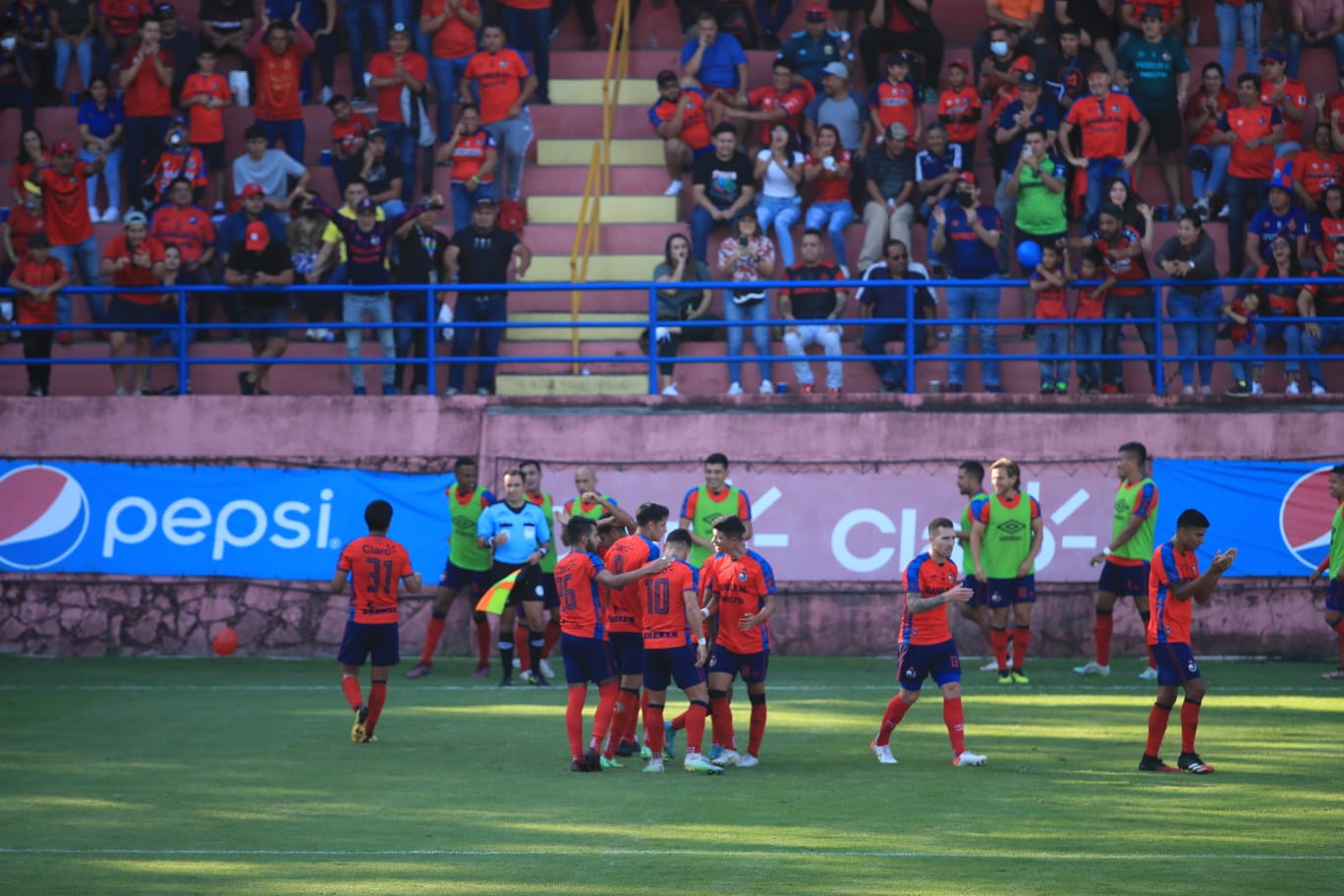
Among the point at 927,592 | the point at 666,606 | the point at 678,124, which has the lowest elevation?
the point at 666,606

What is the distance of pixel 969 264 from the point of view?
21594 millimetres

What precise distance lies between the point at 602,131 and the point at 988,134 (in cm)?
573

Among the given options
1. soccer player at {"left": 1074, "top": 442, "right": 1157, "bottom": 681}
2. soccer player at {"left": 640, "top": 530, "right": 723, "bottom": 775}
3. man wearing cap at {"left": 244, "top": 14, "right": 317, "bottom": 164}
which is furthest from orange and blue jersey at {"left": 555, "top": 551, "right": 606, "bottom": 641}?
man wearing cap at {"left": 244, "top": 14, "right": 317, "bottom": 164}

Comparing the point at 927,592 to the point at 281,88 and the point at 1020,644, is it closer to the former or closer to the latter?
the point at 1020,644

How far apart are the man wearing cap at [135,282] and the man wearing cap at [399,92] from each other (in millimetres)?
3622

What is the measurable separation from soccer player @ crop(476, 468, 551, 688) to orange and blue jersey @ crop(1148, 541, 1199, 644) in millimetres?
7160

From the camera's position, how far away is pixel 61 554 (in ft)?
67.9

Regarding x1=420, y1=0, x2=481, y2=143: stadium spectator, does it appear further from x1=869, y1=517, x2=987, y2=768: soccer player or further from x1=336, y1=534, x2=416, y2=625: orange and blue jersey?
x1=869, y1=517, x2=987, y2=768: soccer player

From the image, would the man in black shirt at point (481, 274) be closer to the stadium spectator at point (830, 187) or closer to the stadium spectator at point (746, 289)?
the stadium spectator at point (746, 289)

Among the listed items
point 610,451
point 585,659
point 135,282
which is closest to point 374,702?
point 585,659

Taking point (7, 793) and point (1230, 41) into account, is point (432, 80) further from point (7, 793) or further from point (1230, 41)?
point (7, 793)

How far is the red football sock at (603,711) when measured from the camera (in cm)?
1302

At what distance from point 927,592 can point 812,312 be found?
8.84 meters

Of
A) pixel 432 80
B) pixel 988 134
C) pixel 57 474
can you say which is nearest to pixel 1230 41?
pixel 988 134
